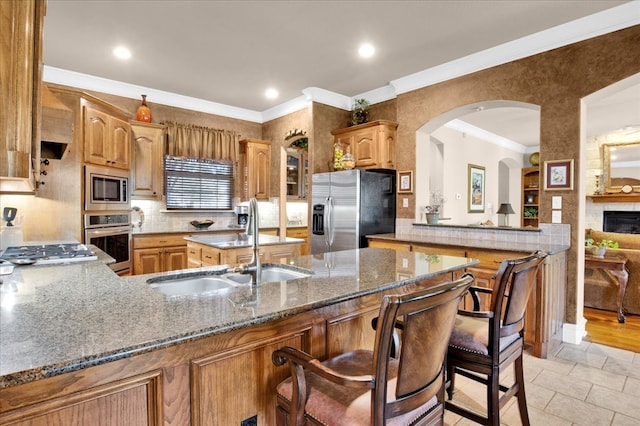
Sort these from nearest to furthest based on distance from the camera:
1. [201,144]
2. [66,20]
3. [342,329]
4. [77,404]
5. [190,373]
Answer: [77,404], [190,373], [342,329], [66,20], [201,144]

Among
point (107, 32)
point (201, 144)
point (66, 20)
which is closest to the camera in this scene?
point (66, 20)

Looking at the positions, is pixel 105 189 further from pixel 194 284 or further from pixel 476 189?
pixel 476 189

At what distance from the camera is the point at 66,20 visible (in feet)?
10.00

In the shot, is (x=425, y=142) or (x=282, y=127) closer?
(x=425, y=142)

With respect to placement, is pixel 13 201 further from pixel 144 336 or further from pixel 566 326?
pixel 566 326

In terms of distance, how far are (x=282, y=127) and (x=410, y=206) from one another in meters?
2.56

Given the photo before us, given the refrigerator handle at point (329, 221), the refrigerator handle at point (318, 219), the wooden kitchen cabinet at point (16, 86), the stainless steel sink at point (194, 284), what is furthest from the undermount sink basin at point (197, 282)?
the refrigerator handle at point (318, 219)

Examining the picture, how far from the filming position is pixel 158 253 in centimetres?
469

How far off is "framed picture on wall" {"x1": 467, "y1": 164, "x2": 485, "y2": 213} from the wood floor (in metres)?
3.00

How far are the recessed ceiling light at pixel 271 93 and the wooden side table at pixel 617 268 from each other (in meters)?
4.44

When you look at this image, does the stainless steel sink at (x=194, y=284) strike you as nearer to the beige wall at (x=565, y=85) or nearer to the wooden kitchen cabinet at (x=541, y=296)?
the wooden kitchen cabinet at (x=541, y=296)

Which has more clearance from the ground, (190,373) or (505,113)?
(505,113)

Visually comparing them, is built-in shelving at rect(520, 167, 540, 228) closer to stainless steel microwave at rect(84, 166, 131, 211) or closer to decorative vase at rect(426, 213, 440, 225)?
decorative vase at rect(426, 213, 440, 225)

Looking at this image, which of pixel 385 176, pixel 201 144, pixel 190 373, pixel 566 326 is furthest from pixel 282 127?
pixel 190 373
